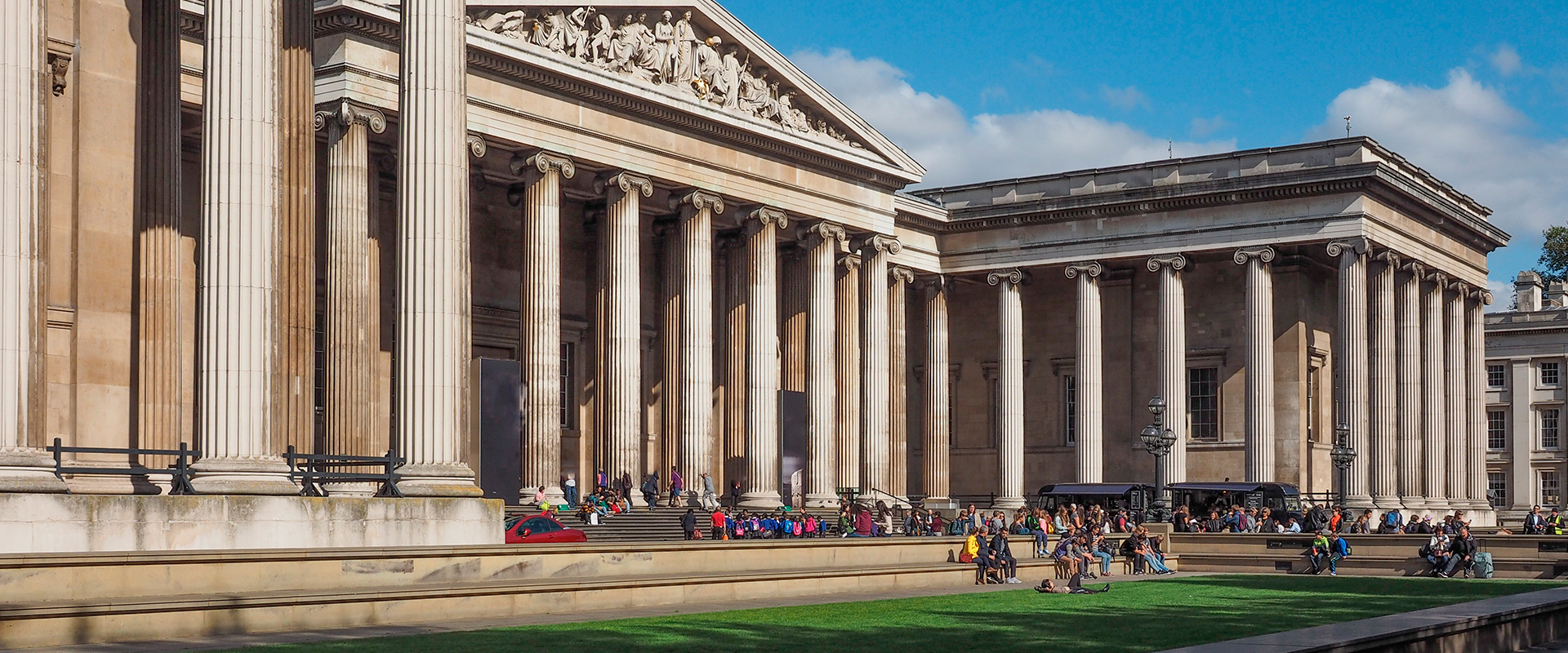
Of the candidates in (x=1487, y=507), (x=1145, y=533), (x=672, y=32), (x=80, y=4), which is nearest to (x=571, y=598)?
(x=80, y=4)

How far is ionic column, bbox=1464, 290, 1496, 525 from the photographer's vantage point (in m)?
65.7

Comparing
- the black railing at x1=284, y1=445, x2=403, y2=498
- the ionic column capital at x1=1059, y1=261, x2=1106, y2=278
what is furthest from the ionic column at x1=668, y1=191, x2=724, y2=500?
the black railing at x1=284, y1=445, x2=403, y2=498

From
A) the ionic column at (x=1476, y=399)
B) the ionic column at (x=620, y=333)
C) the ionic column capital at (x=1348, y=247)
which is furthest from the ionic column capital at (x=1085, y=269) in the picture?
the ionic column at (x=620, y=333)

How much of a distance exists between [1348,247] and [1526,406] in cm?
3786

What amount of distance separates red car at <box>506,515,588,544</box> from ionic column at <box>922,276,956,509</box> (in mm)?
26369

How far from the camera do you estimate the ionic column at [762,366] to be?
167ft

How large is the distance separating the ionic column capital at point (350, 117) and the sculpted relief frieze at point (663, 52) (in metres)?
3.96

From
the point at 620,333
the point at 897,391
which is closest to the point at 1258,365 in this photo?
the point at 897,391

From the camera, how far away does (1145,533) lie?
40.8 metres

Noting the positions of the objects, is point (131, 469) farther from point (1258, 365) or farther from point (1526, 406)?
point (1526, 406)

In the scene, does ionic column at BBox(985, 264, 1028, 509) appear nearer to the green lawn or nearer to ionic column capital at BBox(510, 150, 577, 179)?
ionic column capital at BBox(510, 150, 577, 179)

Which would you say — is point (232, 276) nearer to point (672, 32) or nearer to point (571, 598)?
point (571, 598)

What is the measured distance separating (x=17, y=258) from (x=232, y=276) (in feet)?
8.87

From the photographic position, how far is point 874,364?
5619 centimetres
